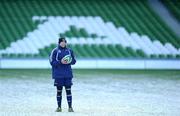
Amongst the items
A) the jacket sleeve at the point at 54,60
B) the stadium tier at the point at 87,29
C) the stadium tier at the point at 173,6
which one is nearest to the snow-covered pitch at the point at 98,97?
the jacket sleeve at the point at 54,60

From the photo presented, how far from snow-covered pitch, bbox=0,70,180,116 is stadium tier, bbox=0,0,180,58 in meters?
9.72

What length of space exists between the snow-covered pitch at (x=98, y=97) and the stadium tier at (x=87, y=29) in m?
9.72

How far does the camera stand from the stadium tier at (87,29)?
33.6 metres

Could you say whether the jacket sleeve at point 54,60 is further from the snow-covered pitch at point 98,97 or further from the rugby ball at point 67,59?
the snow-covered pitch at point 98,97

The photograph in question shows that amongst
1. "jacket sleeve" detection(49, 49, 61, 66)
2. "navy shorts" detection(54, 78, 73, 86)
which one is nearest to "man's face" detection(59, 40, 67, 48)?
"jacket sleeve" detection(49, 49, 61, 66)

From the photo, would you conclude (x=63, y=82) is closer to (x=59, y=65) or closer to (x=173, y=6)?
(x=59, y=65)

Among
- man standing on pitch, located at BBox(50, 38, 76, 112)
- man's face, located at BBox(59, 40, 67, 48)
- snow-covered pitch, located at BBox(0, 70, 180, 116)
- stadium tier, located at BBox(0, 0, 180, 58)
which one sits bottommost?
snow-covered pitch, located at BBox(0, 70, 180, 116)

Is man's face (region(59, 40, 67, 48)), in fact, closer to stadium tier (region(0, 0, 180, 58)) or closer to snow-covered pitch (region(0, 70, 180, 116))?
snow-covered pitch (region(0, 70, 180, 116))

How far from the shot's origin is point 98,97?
16.5 m

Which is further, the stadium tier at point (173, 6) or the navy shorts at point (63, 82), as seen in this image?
the stadium tier at point (173, 6)

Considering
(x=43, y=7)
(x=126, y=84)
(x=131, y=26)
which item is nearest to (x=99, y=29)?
(x=131, y=26)

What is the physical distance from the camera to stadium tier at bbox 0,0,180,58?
33.6m

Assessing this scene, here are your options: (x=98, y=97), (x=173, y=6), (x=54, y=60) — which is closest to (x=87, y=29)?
(x=173, y=6)

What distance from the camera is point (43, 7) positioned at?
38.8 meters
